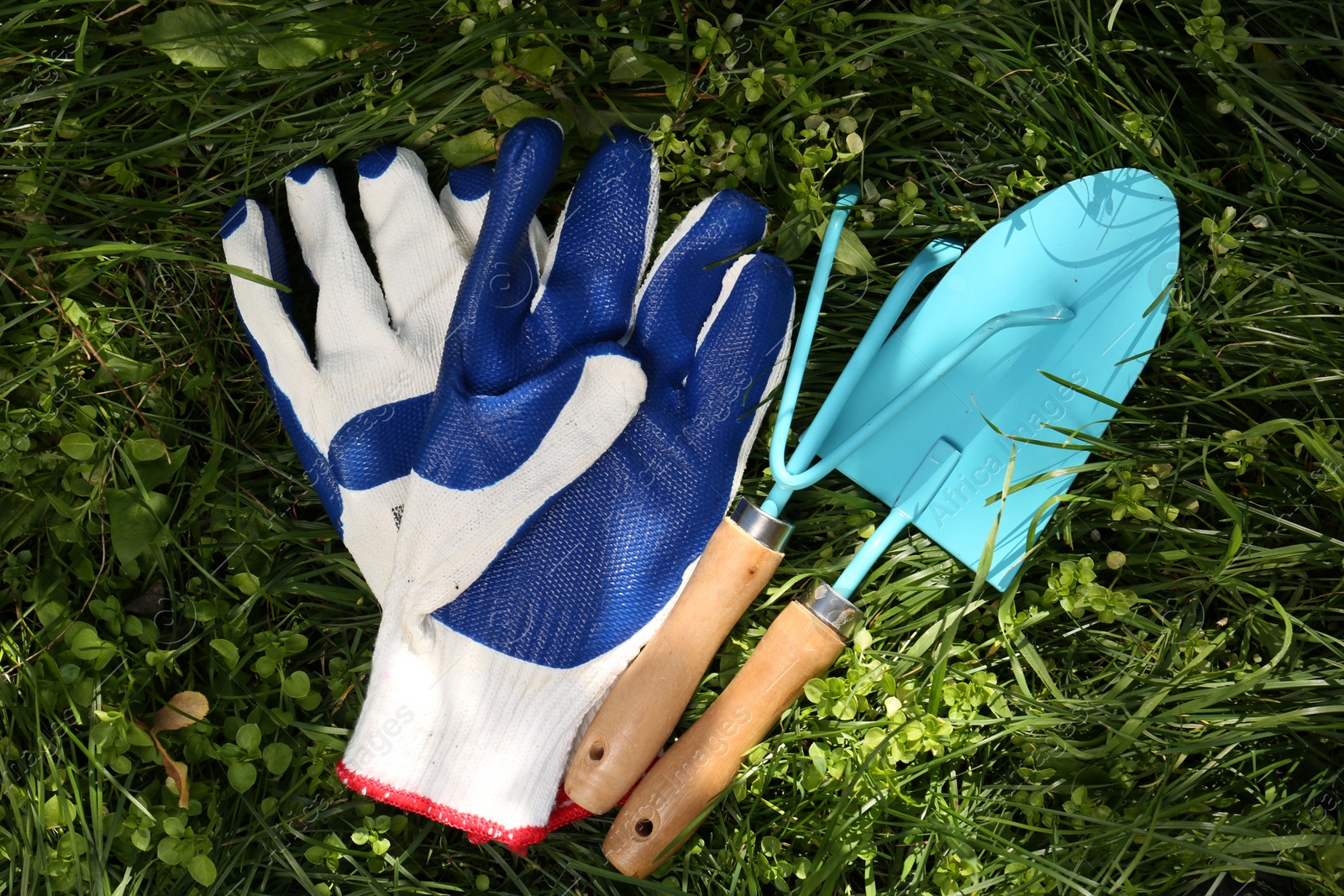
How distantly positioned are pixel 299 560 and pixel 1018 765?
4.75 ft

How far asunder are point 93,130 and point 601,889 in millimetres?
1807

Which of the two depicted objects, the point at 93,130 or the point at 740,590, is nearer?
the point at 740,590

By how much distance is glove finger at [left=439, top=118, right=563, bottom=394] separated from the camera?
167 centimetres

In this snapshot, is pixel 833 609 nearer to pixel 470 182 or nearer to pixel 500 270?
pixel 500 270

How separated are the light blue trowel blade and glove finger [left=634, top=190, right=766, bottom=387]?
34 centimetres

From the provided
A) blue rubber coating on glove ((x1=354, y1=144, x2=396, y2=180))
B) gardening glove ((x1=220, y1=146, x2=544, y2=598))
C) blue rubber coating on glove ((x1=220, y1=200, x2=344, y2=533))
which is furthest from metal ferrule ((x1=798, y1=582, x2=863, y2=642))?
blue rubber coating on glove ((x1=354, y1=144, x2=396, y2=180))

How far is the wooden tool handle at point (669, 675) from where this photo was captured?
1.71 meters

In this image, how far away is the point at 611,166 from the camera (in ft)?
5.77

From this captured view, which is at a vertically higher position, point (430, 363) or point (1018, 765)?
point (430, 363)

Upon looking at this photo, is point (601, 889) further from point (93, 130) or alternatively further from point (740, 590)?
point (93, 130)

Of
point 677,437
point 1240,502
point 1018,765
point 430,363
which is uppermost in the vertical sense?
point 430,363

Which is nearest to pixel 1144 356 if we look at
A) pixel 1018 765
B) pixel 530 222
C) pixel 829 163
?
pixel 829 163

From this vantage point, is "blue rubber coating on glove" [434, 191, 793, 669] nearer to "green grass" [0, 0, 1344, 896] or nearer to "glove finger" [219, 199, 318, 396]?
"green grass" [0, 0, 1344, 896]

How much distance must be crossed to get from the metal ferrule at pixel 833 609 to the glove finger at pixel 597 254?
625 millimetres
